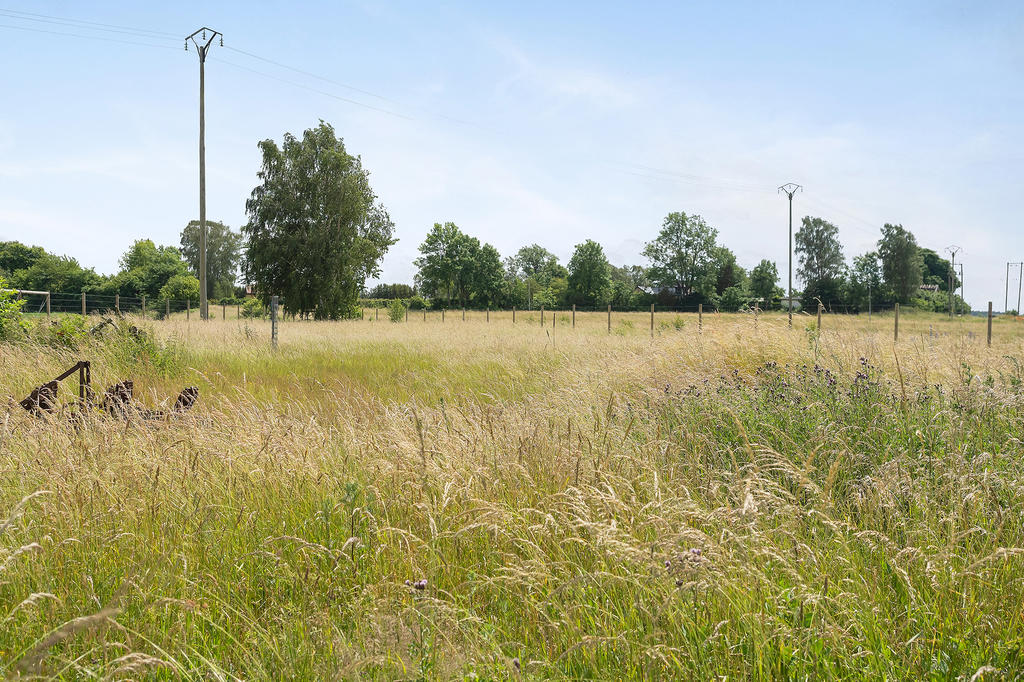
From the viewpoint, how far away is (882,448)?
370 centimetres

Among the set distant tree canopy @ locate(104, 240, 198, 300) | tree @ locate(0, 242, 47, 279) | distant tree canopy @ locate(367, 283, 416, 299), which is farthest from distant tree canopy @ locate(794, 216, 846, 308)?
tree @ locate(0, 242, 47, 279)

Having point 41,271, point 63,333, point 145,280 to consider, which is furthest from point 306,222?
point 41,271

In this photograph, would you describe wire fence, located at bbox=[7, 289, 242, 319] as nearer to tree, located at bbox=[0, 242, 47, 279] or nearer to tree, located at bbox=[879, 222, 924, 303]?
tree, located at bbox=[0, 242, 47, 279]

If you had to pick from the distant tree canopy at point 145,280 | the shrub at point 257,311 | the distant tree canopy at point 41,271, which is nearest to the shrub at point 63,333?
the shrub at point 257,311

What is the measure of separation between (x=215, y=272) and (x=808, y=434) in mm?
92664

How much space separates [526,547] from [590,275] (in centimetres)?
8024

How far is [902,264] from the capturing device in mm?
79375

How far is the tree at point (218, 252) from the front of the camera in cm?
8438

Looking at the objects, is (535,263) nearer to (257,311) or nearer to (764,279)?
(764,279)

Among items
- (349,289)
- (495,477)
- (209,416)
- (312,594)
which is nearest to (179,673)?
(312,594)

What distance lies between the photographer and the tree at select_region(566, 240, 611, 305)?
81.0m

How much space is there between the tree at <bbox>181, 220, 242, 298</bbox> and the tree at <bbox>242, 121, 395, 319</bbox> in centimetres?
5090

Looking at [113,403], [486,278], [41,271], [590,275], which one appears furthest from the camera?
[590,275]

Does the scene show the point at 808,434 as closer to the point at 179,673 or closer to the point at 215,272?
the point at 179,673
